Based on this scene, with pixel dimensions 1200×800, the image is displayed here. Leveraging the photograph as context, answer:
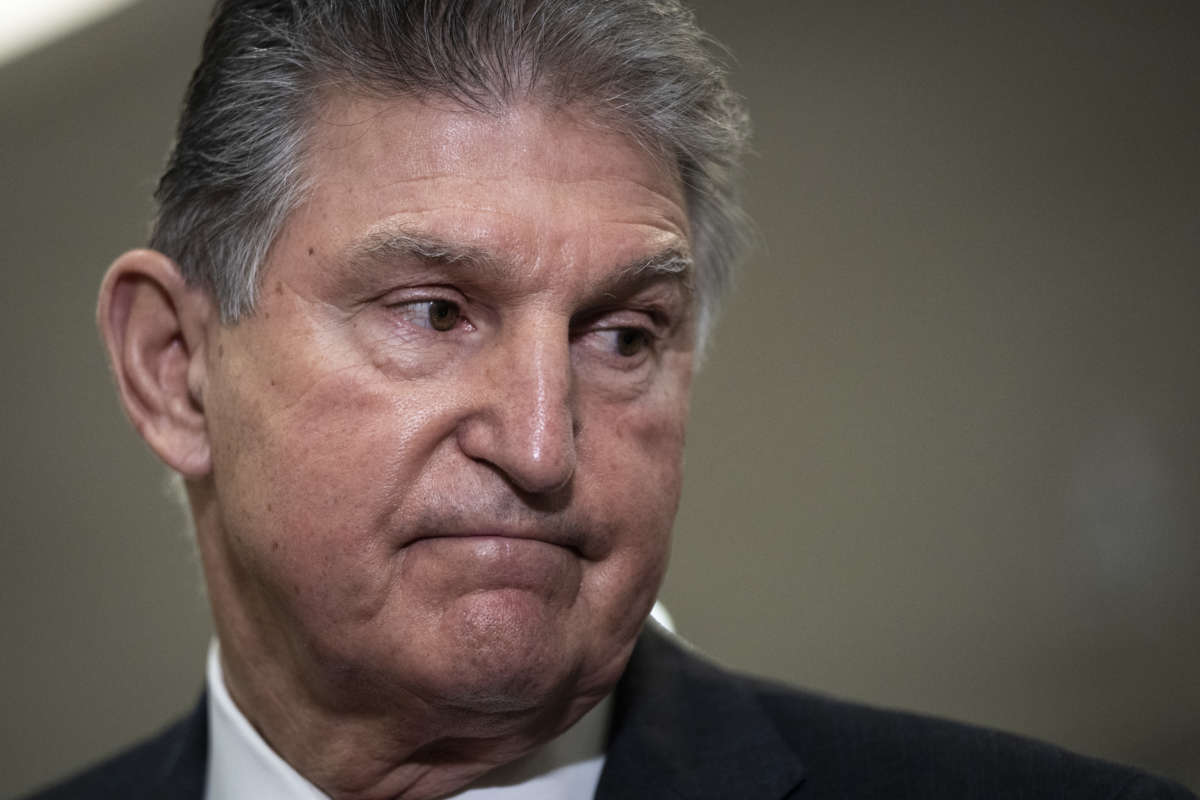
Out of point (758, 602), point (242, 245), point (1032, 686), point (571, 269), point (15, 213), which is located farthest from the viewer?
point (15, 213)

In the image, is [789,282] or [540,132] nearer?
[540,132]

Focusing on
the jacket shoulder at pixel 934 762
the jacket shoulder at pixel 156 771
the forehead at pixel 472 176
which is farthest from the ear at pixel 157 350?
the jacket shoulder at pixel 934 762

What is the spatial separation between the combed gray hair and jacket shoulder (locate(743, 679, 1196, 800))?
79 centimetres

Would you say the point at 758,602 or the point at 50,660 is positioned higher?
the point at 758,602

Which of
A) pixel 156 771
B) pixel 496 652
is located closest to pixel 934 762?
pixel 496 652

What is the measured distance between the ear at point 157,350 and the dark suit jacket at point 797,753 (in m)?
0.74

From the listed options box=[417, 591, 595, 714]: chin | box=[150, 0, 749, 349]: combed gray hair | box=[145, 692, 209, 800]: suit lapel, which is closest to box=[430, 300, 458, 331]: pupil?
box=[150, 0, 749, 349]: combed gray hair

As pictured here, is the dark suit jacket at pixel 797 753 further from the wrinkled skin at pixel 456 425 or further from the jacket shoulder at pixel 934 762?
the wrinkled skin at pixel 456 425

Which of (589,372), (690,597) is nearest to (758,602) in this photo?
(690,597)

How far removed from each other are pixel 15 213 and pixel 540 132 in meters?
3.17

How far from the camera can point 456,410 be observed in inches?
73.6

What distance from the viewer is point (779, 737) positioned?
222 cm

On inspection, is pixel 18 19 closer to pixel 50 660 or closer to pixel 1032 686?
pixel 50 660

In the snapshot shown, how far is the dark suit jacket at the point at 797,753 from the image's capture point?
2.09m
